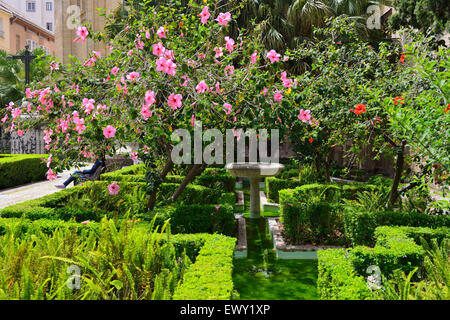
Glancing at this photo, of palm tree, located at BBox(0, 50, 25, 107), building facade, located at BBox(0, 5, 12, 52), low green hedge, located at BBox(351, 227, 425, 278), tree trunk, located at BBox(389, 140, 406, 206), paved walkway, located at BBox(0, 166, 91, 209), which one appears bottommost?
paved walkway, located at BBox(0, 166, 91, 209)

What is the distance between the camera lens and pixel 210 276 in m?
2.81

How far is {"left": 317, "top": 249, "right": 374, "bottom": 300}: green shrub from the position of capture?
2.58 meters

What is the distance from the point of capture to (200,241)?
147 inches

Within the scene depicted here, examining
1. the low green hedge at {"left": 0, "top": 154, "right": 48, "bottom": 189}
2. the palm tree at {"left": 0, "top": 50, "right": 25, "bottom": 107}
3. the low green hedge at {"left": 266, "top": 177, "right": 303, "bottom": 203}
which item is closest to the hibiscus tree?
the low green hedge at {"left": 266, "top": 177, "right": 303, "bottom": 203}

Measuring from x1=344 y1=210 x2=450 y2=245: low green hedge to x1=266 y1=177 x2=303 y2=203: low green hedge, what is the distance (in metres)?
3.67

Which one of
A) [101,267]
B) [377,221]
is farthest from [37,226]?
[377,221]

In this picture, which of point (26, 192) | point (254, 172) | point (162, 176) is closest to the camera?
point (162, 176)

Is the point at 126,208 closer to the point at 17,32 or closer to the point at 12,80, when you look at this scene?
the point at 12,80

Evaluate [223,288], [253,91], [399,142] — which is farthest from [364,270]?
[399,142]

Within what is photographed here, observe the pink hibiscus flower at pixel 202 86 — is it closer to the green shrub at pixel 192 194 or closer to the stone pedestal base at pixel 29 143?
the green shrub at pixel 192 194

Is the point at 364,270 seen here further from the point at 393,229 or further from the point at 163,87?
the point at 163,87

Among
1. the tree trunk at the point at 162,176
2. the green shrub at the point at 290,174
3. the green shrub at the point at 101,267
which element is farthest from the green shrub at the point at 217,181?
the green shrub at the point at 101,267

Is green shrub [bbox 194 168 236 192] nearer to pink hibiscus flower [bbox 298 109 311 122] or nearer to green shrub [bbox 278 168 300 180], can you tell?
green shrub [bbox 278 168 300 180]

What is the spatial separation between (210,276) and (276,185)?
249 inches
